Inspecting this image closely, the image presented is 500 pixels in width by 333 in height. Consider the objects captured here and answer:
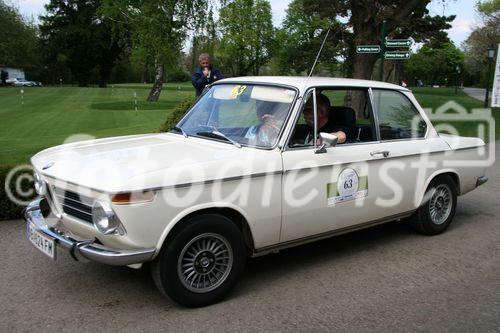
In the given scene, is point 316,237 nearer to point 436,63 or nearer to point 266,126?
point 266,126

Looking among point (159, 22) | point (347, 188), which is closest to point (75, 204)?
point (347, 188)

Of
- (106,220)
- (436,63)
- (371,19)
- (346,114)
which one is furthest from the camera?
(436,63)

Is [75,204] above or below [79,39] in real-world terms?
below

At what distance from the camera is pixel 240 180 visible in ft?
13.0

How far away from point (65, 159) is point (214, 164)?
131cm

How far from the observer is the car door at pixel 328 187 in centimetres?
430

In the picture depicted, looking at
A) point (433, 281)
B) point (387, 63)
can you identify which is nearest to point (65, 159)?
point (433, 281)

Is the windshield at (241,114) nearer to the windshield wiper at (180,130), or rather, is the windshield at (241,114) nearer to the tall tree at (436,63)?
the windshield wiper at (180,130)

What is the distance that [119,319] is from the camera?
3721mm

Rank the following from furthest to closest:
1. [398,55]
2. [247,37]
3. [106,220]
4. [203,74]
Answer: [247,37] < [398,55] < [203,74] < [106,220]

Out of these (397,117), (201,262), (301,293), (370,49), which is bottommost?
(301,293)

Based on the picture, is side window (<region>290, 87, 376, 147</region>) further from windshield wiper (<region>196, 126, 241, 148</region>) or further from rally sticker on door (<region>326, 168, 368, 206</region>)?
windshield wiper (<region>196, 126, 241, 148</region>)

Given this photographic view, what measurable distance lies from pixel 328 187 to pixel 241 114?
3.59 feet

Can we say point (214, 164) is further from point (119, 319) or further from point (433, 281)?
point (433, 281)
